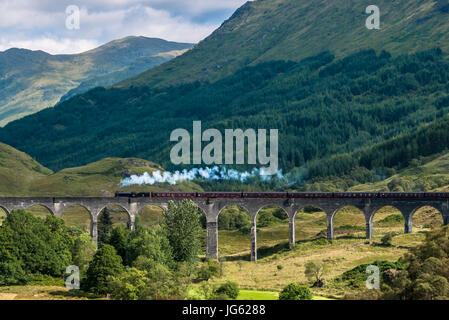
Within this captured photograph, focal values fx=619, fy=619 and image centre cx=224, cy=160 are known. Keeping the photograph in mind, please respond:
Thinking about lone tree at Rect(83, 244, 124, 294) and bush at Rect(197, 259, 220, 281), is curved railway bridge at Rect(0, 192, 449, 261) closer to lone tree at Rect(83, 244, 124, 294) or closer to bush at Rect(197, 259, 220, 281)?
bush at Rect(197, 259, 220, 281)

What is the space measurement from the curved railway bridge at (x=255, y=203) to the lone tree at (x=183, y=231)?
14.8 meters

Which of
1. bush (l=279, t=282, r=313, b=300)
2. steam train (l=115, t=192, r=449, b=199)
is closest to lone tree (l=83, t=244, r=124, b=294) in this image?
bush (l=279, t=282, r=313, b=300)

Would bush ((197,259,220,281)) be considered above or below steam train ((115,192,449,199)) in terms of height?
below

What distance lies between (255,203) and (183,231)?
22.8 metres

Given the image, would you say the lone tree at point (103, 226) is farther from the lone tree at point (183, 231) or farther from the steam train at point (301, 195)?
the lone tree at point (183, 231)

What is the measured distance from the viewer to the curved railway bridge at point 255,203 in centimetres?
11894

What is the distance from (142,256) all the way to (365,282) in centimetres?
3239

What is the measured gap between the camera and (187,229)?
351ft

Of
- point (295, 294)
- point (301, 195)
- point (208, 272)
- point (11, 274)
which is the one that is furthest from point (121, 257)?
point (301, 195)

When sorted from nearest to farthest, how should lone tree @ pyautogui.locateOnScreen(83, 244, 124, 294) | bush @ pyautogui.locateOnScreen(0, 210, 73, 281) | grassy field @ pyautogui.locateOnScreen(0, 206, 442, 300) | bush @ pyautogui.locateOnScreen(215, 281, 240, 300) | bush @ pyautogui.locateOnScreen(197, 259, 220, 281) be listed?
bush @ pyautogui.locateOnScreen(215, 281, 240, 300), lone tree @ pyautogui.locateOnScreen(83, 244, 124, 294), grassy field @ pyautogui.locateOnScreen(0, 206, 442, 300), bush @ pyautogui.locateOnScreen(0, 210, 73, 281), bush @ pyautogui.locateOnScreen(197, 259, 220, 281)

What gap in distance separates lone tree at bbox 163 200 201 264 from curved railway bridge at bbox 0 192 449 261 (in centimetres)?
1476

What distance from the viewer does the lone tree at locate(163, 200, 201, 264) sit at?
344ft

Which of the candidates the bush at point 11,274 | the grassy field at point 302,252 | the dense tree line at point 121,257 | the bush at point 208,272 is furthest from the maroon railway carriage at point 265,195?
the bush at point 11,274
